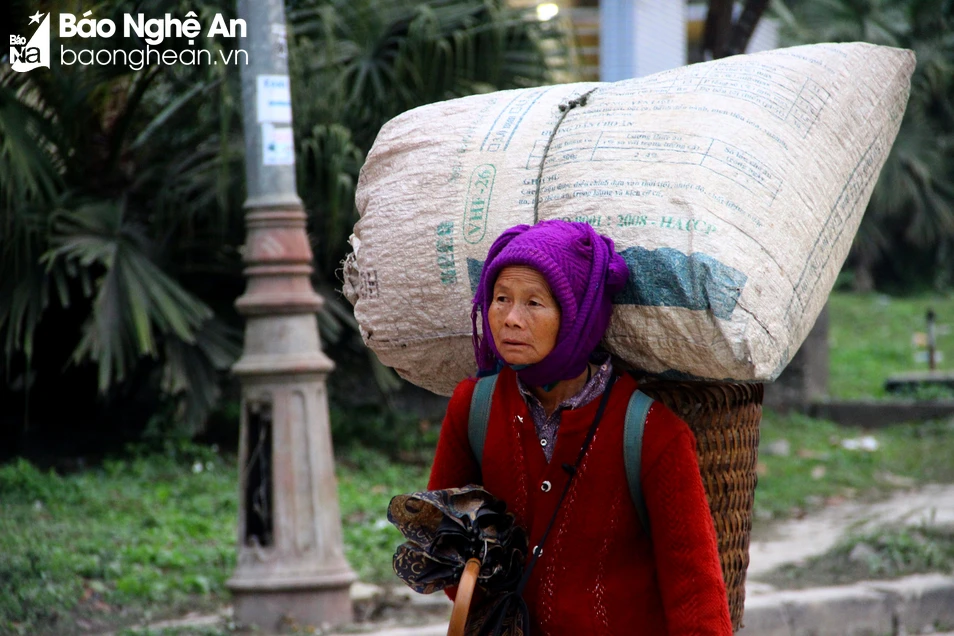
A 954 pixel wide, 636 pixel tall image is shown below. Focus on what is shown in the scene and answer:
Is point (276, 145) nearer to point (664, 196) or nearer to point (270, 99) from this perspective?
point (270, 99)

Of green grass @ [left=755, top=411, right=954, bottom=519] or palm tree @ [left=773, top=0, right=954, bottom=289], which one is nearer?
green grass @ [left=755, top=411, right=954, bottom=519]

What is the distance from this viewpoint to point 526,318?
1909 millimetres

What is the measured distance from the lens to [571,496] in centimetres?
194

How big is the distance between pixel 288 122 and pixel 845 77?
2604 mm

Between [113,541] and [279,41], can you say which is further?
[113,541]

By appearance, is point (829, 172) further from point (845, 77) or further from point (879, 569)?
point (879, 569)

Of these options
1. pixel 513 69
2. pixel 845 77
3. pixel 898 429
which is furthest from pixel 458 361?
pixel 898 429

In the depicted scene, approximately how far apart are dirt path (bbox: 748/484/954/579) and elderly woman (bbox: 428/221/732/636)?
348 centimetres

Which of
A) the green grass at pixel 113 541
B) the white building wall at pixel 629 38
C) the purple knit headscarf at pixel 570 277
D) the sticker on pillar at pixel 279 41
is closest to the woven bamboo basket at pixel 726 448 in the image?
the purple knit headscarf at pixel 570 277

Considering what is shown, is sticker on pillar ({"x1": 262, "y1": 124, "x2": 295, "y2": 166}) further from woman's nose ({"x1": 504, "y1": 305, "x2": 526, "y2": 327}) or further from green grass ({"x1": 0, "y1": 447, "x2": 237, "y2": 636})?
woman's nose ({"x1": 504, "y1": 305, "x2": 526, "y2": 327})

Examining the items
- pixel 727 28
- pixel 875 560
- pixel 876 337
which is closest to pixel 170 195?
pixel 727 28

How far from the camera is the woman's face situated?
1910 mm

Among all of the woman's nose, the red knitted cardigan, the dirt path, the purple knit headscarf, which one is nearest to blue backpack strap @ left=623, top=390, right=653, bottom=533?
the red knitted cardigan

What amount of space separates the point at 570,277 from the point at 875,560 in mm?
4036
